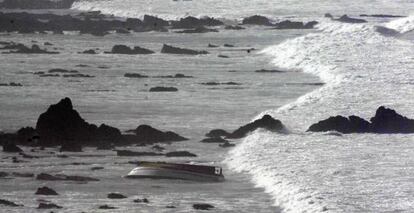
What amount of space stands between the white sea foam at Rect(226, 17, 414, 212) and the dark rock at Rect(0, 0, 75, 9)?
69295 millimetres

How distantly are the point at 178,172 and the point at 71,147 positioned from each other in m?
4.36

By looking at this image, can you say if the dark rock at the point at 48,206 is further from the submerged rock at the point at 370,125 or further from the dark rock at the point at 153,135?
the submerged rock at the point at 370,125

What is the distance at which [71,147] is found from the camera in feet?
84.5

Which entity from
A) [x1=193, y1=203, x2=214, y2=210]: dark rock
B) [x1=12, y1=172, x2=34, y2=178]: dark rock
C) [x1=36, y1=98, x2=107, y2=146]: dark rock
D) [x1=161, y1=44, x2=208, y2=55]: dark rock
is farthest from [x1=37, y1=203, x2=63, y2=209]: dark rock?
[x1=161, y1=44, x2=208, y2=55]: dark rock

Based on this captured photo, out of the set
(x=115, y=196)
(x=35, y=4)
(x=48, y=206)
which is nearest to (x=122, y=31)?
(x=35, y=4)

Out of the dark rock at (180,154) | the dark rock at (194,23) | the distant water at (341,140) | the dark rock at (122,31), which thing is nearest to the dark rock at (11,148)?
the dark rock at (180,154)

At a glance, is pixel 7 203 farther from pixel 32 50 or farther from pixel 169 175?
pixel 32 50

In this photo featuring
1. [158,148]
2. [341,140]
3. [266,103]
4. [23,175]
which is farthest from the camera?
[266,103]

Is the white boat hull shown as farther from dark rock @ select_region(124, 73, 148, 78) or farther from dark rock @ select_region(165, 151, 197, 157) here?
dark rock @ select_region(124, 73, 148, 78)

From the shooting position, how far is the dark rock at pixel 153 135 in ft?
89.2

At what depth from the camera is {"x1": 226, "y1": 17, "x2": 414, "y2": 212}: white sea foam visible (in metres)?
19.2

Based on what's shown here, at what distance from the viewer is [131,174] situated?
72.3 feet

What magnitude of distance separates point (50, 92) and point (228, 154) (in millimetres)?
15126

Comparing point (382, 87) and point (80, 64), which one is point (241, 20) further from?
point (382, 87)
